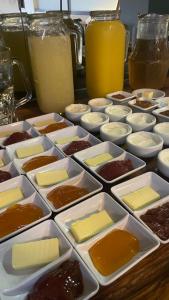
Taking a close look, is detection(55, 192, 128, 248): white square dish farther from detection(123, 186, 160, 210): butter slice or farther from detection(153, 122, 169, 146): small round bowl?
detection(153, 122, 169, 146): small round bowl

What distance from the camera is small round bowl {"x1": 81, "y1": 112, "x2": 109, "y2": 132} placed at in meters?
0.76

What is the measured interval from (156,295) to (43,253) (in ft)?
0.57

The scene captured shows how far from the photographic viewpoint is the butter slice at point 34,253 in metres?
0.39

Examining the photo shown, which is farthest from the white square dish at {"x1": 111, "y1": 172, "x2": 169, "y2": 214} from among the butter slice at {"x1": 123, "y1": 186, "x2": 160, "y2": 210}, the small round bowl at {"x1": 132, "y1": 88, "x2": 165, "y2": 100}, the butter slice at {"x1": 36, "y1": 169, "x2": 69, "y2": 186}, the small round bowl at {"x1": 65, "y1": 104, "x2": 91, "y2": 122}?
the small round bowl at {"x1": 132, "y1": 88, "x2": 165, "y2": 100}

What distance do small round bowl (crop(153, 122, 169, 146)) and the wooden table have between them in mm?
328

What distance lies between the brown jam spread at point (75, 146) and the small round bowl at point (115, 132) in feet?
0.18

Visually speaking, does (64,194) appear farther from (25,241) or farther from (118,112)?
(118,112)

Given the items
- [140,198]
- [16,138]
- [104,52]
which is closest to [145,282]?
[140,198]

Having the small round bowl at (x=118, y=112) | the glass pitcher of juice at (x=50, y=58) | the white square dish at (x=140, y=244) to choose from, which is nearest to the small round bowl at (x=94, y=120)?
the small round bowl at (x=118, y=112)

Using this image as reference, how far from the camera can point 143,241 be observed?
43cm

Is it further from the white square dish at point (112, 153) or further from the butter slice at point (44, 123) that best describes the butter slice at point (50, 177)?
the butter slice at point (44, 123)

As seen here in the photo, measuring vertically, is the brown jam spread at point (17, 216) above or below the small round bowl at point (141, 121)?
below

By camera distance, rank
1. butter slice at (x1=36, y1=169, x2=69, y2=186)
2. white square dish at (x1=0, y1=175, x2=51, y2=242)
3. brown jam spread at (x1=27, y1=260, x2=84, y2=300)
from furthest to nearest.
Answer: butter slice at (x1=36, y1=169, x2=69, y2=186), white square dish at (x1=0, y1=175, x2=51, y2=242), brown jam spread at (x1=27, y1=260, x2=84, y2=300)

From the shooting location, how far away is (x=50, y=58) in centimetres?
79
